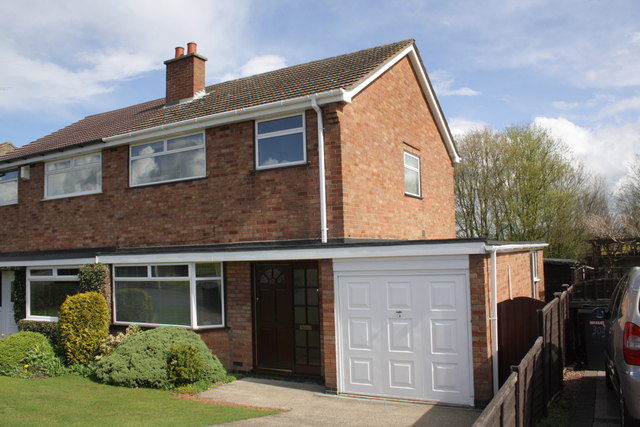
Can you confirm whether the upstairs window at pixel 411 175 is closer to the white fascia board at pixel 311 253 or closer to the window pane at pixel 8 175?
the white fascia board at pixel 311 253

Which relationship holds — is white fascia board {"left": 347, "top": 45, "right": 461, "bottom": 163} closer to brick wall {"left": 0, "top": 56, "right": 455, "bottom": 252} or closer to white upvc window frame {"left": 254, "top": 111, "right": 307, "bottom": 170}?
brick wall {"left": 0, "top": 56, "right": 455, "bottom": 252}

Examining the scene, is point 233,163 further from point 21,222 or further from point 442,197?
point 21,222

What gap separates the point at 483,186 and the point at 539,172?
2768 millimetres

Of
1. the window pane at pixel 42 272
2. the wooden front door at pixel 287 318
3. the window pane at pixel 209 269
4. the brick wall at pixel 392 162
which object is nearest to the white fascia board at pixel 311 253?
the window pane at pixel 209 269

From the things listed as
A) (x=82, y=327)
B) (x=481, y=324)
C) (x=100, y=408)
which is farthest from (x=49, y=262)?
(x=481, y=324)

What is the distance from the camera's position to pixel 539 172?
25.8 meters

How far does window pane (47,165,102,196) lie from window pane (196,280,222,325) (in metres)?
4.26

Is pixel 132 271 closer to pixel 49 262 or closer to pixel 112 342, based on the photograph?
pixel 112 342

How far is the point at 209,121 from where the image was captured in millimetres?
10672

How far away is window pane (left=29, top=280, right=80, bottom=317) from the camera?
492 inches

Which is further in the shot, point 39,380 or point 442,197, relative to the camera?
point 442,197

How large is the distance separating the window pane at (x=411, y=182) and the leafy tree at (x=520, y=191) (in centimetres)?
1498

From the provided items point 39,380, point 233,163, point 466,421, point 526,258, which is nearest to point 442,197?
point 526,258

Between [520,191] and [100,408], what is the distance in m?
23.0
